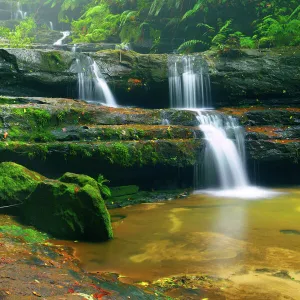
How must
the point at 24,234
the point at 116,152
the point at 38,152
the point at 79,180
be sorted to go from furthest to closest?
the point at 116,152 < the point at 38,152 < the point at 79,180 < the point at 24,234

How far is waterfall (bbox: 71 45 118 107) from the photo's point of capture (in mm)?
12953

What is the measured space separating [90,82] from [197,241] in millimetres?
8291

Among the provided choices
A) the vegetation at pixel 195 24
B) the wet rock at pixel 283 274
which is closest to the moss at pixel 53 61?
the vegetation at pixel 195 24

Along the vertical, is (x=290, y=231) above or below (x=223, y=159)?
below

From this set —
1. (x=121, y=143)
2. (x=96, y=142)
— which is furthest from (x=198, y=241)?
(x=96, y=142)

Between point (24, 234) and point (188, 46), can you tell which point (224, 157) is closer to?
point (24, 234)

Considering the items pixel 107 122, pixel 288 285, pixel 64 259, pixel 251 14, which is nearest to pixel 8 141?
pixel 107 122

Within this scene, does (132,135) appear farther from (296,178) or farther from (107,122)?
(296,178)

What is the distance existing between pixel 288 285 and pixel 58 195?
3873mm

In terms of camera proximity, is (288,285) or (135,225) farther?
(135,225)

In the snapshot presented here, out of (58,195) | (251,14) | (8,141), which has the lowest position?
(58,195)

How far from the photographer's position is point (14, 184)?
7.45 m

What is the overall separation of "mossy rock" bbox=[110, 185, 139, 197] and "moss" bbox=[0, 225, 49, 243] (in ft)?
12.0

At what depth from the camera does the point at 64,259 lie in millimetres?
5160
